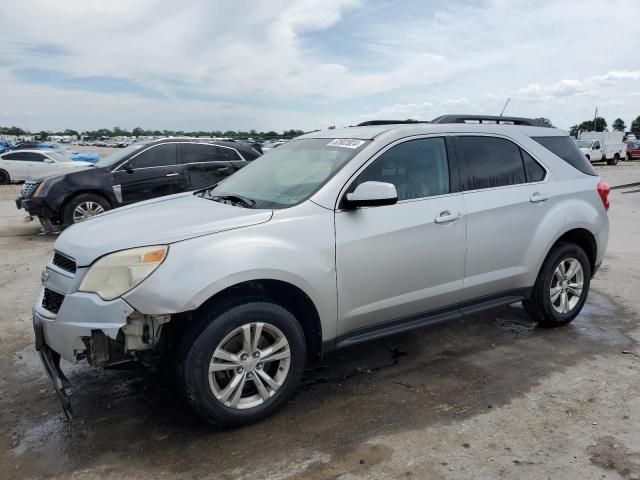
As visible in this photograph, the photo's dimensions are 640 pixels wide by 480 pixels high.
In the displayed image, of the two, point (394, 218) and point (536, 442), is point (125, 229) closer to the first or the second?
point (394, 218)

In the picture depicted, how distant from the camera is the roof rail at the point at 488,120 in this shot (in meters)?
4.53

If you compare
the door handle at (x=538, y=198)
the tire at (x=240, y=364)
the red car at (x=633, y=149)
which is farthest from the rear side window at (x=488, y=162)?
the red car at (x=633, y=149)

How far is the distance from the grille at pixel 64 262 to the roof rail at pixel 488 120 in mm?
2959

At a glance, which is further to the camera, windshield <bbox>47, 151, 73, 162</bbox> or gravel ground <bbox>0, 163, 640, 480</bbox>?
windshield <bbox>47, 151, 73, 162</bbox>

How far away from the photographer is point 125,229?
3252 millimetres

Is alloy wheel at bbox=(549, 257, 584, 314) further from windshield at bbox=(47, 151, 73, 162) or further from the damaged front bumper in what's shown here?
windshield at bbox=(47, 151, 73, 162)

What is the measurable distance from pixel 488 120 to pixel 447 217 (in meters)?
1.34

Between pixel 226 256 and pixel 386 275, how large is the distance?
3.75 ft

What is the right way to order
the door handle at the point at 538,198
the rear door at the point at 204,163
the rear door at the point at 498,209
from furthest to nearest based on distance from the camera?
the rear door at the point at 204,163
the door handle at the point at 538,198
the rear door at the point at 498,209

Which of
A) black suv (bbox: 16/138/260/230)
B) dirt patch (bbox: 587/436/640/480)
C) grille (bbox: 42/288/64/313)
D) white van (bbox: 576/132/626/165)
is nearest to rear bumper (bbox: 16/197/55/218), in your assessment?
black suv (bbox: 16/138/260/230)

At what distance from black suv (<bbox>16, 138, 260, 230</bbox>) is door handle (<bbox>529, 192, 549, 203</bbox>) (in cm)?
624

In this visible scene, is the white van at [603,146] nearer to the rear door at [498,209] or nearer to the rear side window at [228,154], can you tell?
the rear side window at [228,154]

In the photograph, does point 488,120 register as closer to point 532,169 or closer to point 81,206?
point 532,169

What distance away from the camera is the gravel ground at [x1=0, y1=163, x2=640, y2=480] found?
287 cm
